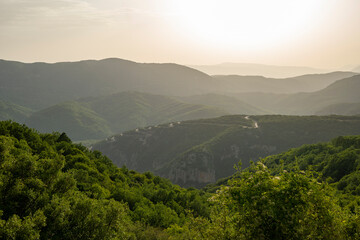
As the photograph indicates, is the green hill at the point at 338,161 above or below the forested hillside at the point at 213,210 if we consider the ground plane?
below

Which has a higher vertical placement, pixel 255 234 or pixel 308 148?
pixel 255 234

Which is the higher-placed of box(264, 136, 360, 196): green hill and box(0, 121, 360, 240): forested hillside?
box(0, 121, 360, 240): forested hillside

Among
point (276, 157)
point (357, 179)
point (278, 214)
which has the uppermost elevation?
point (278, 214)

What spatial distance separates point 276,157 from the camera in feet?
596

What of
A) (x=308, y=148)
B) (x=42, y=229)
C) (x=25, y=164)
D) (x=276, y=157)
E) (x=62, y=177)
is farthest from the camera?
(x=276, y=157)

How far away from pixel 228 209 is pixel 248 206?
4597mm

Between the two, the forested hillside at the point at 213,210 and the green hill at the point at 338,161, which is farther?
the green hill at the point at 338,161

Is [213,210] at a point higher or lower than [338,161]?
higher

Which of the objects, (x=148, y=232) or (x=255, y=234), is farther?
(x=148, y=232)

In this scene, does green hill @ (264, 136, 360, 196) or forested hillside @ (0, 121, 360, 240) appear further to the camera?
green hill @ (264, 136, 360, 196)

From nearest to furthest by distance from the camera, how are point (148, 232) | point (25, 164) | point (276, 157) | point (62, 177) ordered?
point (25, 164)
point (62, 177)
point (148, 232)
point (276, 157)

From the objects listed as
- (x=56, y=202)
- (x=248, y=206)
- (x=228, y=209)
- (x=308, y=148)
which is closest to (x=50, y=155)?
(x=56, y=202)

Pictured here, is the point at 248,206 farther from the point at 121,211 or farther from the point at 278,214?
the point at 121,211

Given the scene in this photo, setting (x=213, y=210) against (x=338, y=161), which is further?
(x=338, y=161)
